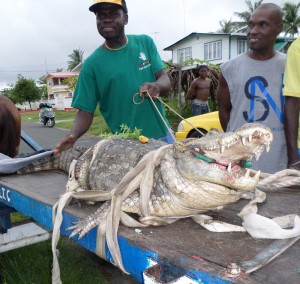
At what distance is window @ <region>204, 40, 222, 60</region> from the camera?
2760 centimetres

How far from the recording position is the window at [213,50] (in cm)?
2760

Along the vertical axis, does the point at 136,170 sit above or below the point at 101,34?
below

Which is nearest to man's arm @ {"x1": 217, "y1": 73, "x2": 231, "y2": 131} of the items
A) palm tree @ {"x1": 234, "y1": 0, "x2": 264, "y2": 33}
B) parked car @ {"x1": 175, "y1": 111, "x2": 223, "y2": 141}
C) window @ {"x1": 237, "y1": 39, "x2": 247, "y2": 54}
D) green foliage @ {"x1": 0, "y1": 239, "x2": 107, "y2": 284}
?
green foliage @ {"x1": 0, "y1": 239, "x2": 107, "y2": 284}

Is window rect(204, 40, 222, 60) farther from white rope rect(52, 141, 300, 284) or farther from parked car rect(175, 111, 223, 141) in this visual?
white rope rect(52, 141, 300, 284)

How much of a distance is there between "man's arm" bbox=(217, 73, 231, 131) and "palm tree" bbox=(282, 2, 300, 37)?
44234mm

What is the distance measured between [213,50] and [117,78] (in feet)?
87.2

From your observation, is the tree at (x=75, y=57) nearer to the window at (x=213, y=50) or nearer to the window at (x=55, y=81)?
the window at (x=55, y=81)

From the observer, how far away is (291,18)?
140 feet

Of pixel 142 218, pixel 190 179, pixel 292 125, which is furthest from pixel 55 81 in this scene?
pixel 190 179

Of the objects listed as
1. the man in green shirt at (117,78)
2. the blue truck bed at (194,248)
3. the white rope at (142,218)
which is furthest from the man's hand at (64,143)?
the white rope at (142,218)

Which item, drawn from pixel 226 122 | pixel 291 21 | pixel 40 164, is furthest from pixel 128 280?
pixel 291 21

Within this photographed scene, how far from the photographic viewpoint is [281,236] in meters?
1.37

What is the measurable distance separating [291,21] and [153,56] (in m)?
45.7

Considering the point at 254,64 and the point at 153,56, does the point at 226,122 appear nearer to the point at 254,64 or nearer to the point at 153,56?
the point at 254,64
